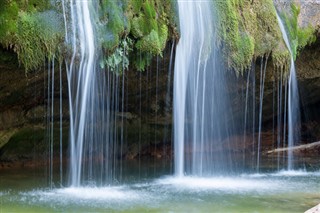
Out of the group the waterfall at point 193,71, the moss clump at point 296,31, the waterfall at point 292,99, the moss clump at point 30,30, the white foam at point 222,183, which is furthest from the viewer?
the moss clump at point 296,31

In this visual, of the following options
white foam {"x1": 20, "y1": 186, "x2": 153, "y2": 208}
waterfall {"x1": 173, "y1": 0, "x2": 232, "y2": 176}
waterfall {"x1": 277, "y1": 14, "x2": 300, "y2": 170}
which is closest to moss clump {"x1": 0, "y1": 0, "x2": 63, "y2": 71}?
white foam {"x1": 20, "y1": 186, "x2": 153, "y2": 208}

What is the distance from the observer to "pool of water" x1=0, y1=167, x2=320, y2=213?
7832 mm

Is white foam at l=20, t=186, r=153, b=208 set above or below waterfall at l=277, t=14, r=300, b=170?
below

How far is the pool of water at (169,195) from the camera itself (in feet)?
25.7

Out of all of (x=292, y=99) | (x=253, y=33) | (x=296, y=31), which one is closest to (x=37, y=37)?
(x=253, y=33)

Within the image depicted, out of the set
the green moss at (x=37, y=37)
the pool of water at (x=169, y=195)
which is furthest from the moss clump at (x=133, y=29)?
the pool of water at (x=169, y=195)

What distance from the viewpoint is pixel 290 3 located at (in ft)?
42.6

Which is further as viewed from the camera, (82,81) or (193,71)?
(193,71)

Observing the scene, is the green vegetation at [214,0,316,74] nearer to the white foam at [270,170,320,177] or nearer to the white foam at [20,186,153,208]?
the white foam at [270,170,320,177]

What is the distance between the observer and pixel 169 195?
8969 mm

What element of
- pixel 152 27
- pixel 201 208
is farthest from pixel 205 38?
pixel 201 208

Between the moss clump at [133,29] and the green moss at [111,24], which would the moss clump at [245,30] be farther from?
the green moss at [111,24]

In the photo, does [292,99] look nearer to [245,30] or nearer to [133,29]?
[245,30]

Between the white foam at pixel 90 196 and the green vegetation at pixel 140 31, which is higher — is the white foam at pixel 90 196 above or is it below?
below
